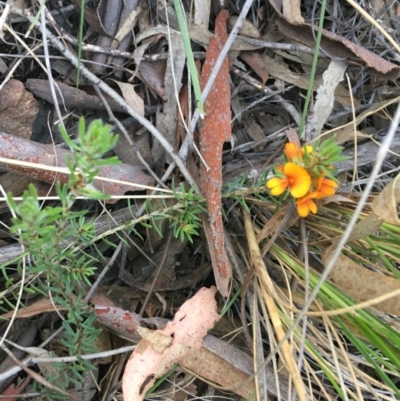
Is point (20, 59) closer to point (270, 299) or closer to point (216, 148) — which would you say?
point (216, 148)

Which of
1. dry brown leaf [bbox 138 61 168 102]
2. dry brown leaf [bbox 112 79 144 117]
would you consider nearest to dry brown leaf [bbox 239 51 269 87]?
dry brown leaf [bbox 138 61 168 102]

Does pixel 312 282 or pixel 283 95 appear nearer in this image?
pixel 312 282

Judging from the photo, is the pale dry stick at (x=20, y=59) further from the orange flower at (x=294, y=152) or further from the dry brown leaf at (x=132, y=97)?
the orange flower at (x=294, y=152)

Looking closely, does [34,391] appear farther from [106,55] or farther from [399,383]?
[399,383]

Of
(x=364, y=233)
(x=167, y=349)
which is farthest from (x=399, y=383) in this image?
(x=167, y=349)

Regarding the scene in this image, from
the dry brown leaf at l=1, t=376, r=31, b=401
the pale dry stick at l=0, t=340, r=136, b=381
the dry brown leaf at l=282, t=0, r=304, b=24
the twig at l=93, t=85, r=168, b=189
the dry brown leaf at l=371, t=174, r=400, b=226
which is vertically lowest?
the dry brown leaf at l=1, t=376, r=31, b=401

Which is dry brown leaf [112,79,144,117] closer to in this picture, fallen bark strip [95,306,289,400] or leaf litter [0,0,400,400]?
leaf litter [0,0,400,400]
